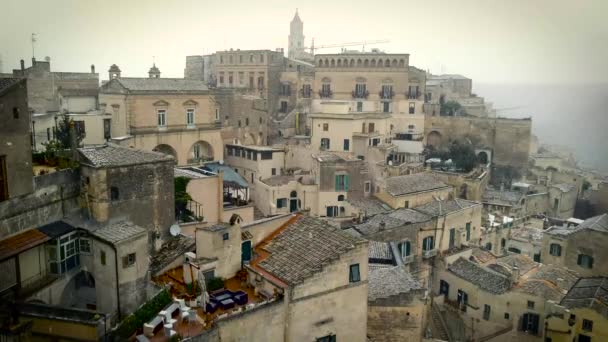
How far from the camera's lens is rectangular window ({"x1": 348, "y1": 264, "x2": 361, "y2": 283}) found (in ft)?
40.6

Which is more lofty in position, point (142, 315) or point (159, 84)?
point (159, 84)

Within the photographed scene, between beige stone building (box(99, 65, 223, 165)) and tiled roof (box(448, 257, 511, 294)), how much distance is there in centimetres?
1328

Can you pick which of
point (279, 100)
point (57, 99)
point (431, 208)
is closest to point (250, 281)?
point (431, 208)

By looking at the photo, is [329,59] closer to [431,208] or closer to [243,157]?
[243,157]

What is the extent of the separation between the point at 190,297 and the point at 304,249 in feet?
9.36

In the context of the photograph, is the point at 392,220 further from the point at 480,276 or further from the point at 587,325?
the point at 587,325

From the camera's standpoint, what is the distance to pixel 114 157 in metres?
13.1

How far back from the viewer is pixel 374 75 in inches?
Result: 1593

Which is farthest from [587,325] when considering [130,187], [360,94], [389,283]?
[360,94]

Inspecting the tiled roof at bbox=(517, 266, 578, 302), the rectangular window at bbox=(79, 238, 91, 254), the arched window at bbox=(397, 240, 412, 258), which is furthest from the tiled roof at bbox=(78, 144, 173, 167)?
the tiled roof at bbox=(517, 266, 578, 302)

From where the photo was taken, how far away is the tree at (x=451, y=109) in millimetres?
44375

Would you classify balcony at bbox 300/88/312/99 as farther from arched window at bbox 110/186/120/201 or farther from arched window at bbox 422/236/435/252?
arched window at bbox 110/186/120/201

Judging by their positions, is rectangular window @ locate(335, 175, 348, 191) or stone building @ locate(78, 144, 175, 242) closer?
stone building @ locate(78, 144, 175, 242)

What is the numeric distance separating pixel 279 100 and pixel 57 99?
19574 millimetres
